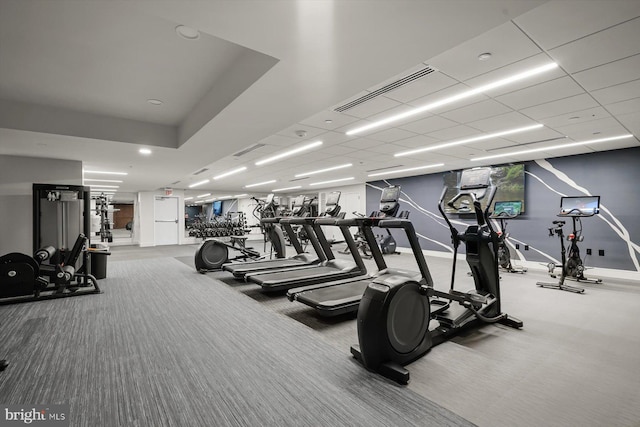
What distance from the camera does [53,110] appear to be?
4316mm

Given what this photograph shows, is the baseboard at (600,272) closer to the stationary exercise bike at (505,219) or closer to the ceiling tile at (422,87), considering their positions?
the stationary exercise bike at (505,219)

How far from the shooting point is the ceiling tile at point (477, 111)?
3.92 metres

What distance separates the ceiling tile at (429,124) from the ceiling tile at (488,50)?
51.9 inches

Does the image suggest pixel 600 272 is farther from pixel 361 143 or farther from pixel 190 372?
pixel 190 372

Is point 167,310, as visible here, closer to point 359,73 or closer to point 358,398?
point 358,398

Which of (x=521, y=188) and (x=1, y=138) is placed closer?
(x=1, y=138)

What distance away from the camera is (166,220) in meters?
13.1

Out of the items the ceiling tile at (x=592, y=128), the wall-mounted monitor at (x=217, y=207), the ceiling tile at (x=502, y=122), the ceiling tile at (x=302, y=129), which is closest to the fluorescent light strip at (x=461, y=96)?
the ceiling tile at (x=302, y=129)

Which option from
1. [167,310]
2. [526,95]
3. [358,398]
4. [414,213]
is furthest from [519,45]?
[414,213]

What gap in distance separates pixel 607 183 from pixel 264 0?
8225 millimetres

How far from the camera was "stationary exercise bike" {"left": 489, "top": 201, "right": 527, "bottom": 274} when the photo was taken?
689 centimetres

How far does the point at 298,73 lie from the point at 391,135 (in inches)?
117

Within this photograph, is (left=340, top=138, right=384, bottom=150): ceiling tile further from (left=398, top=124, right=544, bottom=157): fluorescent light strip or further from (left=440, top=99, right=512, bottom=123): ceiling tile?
(left=440, top=99, right=512, bottom=123): ceiling tile
